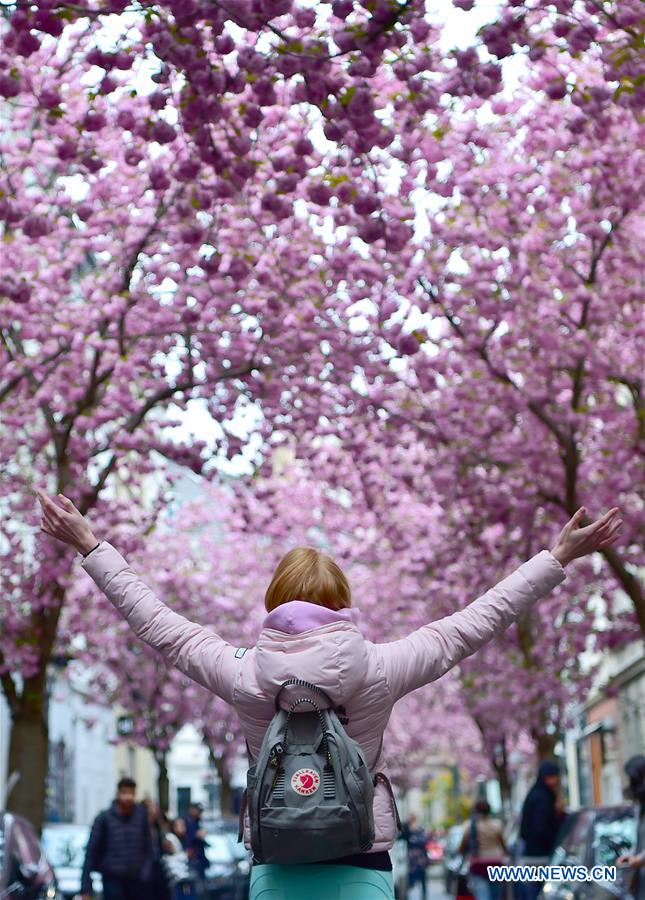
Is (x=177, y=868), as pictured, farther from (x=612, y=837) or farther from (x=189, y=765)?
(x=189, y=765)

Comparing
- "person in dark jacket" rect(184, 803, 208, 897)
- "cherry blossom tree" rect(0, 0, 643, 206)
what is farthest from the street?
"cherry blossom tree" rect(0, 0, 643, 206)

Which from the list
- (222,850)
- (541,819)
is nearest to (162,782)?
(222,850)

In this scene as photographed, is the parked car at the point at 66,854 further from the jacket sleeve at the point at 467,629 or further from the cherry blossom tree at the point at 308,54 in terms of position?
the jacket sleeve at the point at 467,629

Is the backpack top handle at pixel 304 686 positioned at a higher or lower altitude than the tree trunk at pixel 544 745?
lower

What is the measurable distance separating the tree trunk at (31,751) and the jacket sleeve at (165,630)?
1262 cm

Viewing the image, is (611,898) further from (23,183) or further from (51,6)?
(23,183)

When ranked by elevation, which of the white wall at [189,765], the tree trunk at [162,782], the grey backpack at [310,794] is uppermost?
the white wall at [189,765]

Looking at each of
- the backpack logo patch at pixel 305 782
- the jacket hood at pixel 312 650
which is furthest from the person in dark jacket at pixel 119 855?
the backpack logo patch at pixel 305 782

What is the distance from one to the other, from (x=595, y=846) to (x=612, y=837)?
0.18 m

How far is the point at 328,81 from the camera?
9.50 m

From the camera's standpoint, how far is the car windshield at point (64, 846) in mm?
21094

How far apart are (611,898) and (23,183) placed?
10.1 meters

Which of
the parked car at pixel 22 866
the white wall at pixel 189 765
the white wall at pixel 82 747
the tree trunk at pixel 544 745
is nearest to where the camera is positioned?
the parked car at pixel 22 866

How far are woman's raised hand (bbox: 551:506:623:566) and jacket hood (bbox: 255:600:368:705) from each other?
0.62 metres
